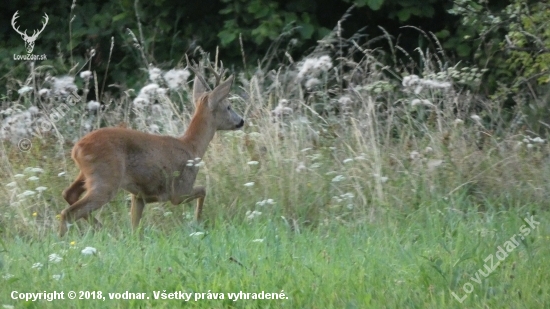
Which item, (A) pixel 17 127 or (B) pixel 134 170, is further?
(A) pixel 17 127

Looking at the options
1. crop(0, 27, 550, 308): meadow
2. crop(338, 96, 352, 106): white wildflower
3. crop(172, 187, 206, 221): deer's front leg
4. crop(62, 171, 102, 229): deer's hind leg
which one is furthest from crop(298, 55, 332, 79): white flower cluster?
crop(62, 171, 102, 229): deer's hind leg

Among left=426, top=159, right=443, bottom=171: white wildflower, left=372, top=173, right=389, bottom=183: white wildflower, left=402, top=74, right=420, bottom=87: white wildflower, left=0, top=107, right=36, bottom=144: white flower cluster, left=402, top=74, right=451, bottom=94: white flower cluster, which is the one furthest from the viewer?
left=0, top=107, right=36, bottom=144: white flower cluster

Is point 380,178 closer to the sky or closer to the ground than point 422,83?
closer to the ground

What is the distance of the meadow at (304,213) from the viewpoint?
5.48m

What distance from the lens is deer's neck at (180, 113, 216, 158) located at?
855 cm

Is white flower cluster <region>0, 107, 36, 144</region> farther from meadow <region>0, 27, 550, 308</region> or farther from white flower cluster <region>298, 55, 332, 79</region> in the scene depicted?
white flower cluster <region>298, 55, 332, 79</region>

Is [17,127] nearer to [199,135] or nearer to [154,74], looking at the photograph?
[154,74]

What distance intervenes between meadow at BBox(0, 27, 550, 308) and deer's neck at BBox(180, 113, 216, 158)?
19cm

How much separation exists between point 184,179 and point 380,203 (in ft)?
5.41

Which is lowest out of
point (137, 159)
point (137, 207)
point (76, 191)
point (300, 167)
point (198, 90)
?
point (137, 207)

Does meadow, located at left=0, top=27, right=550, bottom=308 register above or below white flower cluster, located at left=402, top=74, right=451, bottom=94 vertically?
below

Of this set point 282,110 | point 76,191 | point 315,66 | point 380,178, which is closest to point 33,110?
point 76,191

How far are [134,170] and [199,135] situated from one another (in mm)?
929

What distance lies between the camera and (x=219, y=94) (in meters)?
8.79
